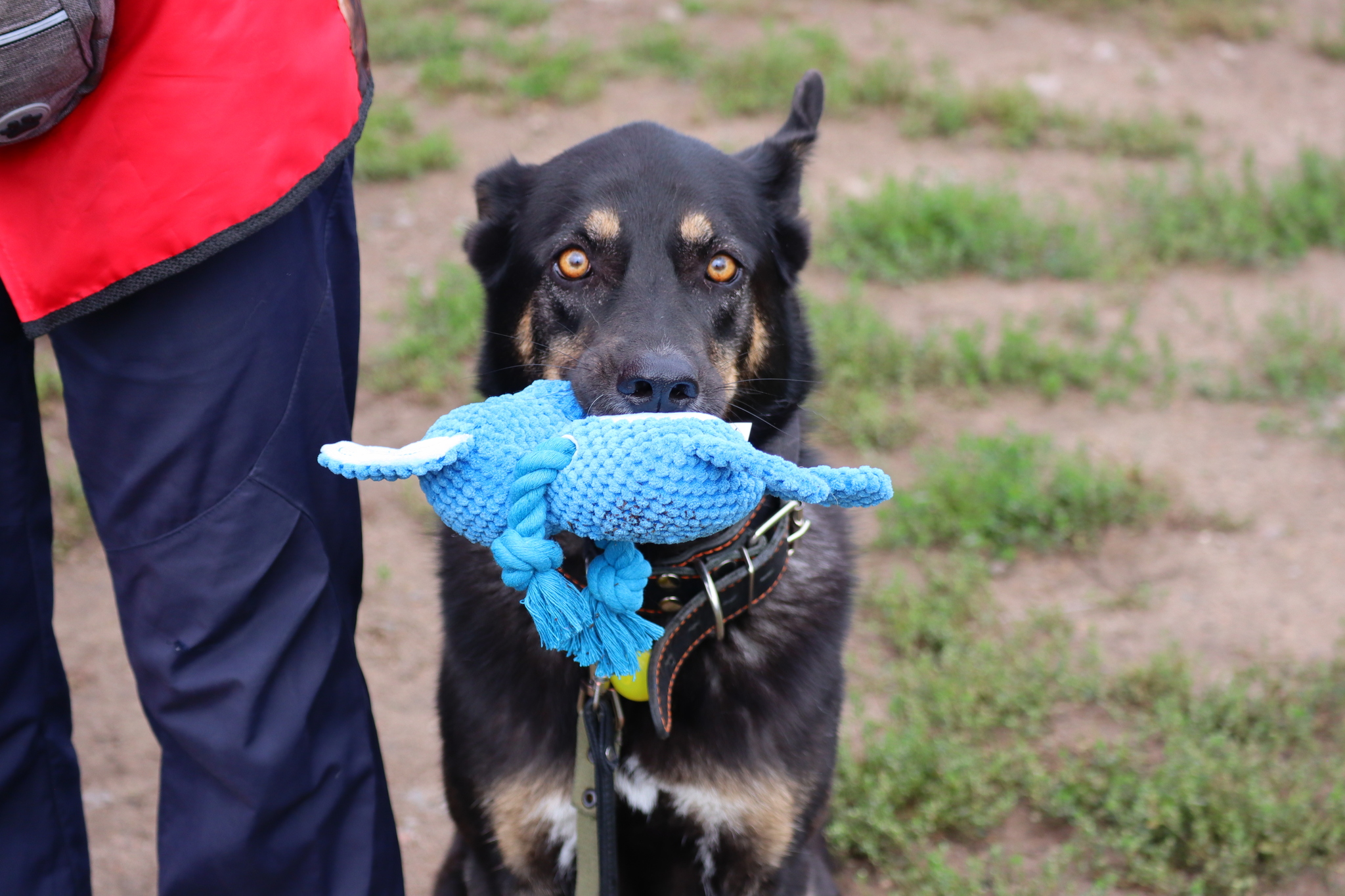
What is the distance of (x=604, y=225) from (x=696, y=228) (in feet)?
0.61

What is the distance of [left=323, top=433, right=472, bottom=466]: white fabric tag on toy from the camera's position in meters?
1.59

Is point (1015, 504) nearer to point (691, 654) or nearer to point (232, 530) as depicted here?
point (691, 654)

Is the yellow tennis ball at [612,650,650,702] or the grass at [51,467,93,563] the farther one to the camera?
the grass at [51,467,93,563]

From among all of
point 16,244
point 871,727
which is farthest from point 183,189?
point 871,727

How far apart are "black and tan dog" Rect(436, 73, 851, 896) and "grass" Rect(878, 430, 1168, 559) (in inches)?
62.5

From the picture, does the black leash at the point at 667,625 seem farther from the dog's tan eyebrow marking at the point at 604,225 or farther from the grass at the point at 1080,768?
the grass at the point at 1080,768

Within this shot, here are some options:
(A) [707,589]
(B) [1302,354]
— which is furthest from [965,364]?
(A) [707,589]

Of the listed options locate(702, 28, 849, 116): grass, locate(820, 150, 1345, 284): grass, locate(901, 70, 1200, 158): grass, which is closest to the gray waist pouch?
locate(820, 150, 1345, 284): grass

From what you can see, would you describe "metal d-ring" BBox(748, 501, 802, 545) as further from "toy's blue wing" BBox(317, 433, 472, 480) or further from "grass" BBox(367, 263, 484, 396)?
"grass" BBox(367, 263, 484, 396)

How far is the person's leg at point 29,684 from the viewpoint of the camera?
2.11 metres

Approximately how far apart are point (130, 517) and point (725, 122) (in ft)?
17.2

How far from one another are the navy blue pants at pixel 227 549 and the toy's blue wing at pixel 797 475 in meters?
0.81

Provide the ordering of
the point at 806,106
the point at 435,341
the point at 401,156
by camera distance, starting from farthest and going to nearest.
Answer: the point at 401,156
the point at 435,341
the point at 806,106

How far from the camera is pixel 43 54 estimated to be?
5.31ft
